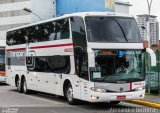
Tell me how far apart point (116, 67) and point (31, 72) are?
26.5 feet

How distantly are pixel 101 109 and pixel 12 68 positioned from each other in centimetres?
1137

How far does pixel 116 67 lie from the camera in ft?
51.5

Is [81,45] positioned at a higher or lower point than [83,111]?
higher

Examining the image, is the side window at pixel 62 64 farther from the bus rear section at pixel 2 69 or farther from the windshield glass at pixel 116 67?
the bus rear section at pixel 2 69

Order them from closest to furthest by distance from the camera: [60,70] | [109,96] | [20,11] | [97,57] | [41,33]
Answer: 1. [109,96]
2. [97,57]
3. [60,70]
4. [41,33]
5. [20,11]

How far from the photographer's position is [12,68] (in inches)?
1029

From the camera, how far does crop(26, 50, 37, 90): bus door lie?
22.3 metres

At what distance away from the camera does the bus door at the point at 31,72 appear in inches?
877

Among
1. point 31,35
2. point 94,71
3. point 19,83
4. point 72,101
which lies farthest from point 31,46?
point 94,71

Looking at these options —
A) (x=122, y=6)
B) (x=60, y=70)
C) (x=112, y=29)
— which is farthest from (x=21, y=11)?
(x=112, y=29)

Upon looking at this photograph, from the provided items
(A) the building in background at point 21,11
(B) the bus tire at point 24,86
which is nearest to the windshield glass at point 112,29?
(B) the bus tire at point 24,86

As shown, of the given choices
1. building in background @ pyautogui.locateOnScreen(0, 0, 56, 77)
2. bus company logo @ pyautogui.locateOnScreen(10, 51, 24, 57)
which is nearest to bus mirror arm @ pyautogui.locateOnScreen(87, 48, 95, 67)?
bus company logo @ pyautogui.locateOnScreen(10, 51, 24, 57)

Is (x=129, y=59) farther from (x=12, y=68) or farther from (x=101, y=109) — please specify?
(x=12, y=68)

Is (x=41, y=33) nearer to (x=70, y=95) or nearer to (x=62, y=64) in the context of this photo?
(x=62, y=64)
